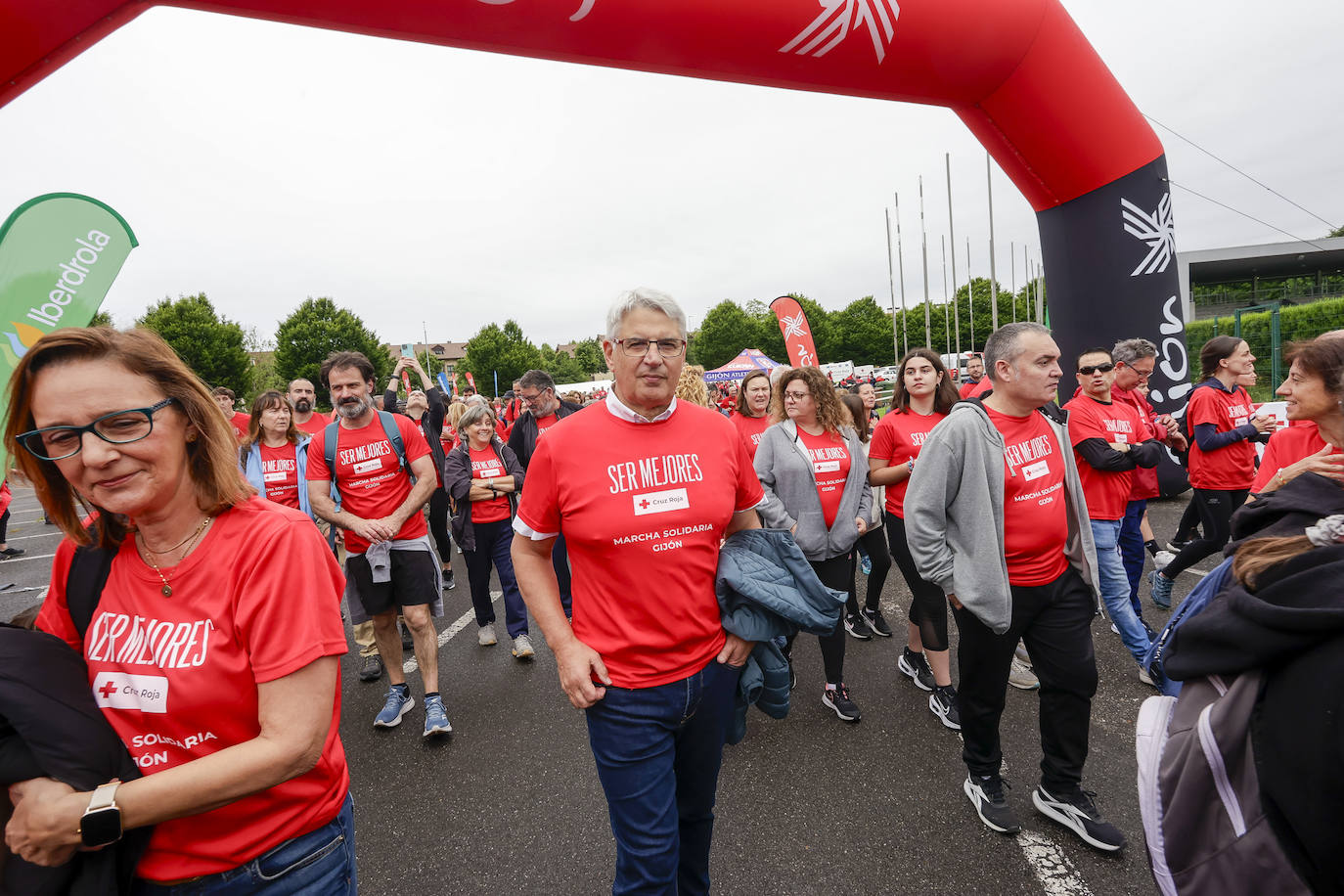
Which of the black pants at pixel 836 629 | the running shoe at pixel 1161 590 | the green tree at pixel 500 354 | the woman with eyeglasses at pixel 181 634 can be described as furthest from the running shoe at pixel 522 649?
the green tree at pixel 500 354

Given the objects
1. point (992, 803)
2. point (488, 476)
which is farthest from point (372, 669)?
point (992, 803)

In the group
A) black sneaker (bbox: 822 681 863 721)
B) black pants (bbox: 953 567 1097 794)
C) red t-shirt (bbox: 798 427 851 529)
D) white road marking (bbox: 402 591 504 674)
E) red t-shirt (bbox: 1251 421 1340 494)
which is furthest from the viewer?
white road marking (bbox: 402 591 504 674)

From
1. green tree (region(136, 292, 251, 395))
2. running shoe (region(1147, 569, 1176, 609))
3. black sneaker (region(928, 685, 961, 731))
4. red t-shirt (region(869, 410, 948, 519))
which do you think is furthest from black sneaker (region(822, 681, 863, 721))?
green tree (region(136, 292, 251, 395))

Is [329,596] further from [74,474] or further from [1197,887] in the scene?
[1197,887]

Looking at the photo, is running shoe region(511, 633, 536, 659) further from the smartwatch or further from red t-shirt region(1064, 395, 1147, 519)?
red t-shirt region(1064, 395, 1147, 519)

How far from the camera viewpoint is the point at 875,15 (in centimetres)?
432

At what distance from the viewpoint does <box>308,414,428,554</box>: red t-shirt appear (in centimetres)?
372

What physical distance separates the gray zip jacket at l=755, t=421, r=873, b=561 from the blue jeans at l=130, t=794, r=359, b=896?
253 cm

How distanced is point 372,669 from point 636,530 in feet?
12.7

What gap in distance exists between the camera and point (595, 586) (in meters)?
1.79

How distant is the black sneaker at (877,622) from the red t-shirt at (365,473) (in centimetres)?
354

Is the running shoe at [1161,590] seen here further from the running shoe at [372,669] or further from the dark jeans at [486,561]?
the running shoe at [372,669]

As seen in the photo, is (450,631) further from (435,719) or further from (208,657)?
(208,657)

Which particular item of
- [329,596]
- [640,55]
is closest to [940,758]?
[329,596]
